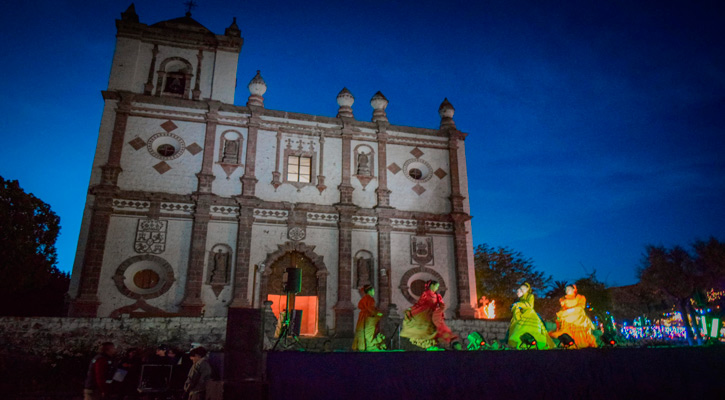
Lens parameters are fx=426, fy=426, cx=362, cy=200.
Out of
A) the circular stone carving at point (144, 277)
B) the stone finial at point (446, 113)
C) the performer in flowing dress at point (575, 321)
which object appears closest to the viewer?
the performer in flowing dress at point (575, 321)

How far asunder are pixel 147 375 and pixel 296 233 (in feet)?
33.9

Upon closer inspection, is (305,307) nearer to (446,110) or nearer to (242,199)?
(242,199)

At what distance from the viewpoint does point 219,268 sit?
16.7 m

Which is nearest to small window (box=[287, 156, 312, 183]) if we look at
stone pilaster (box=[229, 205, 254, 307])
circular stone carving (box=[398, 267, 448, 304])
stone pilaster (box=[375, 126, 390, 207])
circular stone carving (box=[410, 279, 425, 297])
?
stone pilaster (box=[229, 205, 254, 307])

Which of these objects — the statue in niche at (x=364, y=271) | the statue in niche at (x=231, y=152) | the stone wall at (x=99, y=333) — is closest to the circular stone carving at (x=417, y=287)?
the statue in niche at (x=364, y=271)

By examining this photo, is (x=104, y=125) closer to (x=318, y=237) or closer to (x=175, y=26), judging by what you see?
(x=175, y=26)

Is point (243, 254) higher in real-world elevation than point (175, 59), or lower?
lower

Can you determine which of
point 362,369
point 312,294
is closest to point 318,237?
point 312,294

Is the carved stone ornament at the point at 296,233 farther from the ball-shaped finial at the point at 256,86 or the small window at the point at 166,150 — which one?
the ball-shaped finial at the point at 256,86

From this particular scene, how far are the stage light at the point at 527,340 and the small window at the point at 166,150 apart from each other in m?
15.4

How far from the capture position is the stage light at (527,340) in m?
8.23

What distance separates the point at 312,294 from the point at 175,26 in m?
14.0

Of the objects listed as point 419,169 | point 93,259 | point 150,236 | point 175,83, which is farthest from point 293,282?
point 175,83

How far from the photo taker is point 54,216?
20.0m
